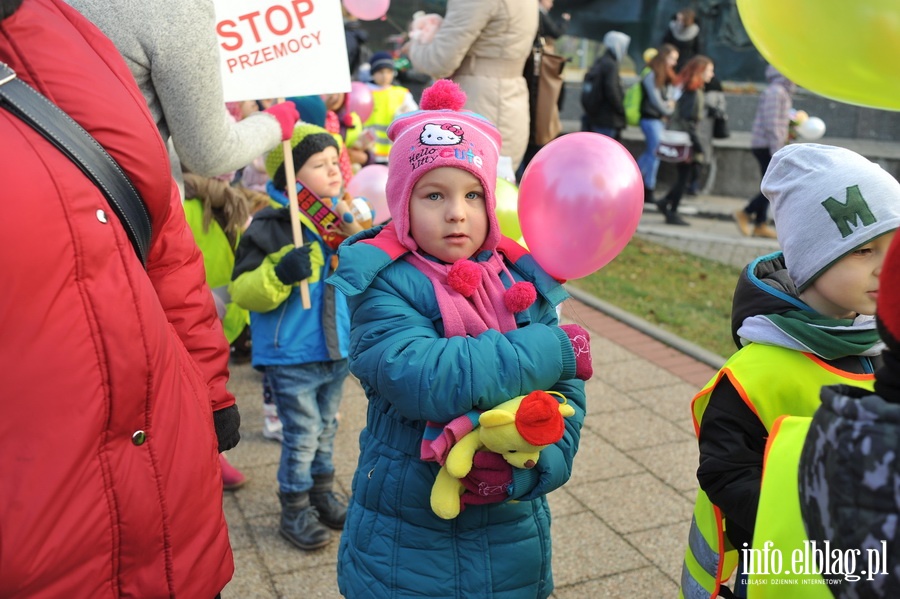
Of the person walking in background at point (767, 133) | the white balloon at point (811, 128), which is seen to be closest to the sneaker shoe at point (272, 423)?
the person walking in background at point (767, 133)

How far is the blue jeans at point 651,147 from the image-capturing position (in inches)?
432

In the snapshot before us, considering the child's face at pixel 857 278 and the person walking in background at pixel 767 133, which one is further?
the person walking in background at pixel 767 133

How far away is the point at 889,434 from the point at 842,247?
1.01m

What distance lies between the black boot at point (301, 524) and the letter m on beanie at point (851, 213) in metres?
2.24

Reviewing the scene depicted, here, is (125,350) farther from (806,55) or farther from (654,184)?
(654,184)

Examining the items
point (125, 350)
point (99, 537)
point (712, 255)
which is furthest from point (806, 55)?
point (712, 255)

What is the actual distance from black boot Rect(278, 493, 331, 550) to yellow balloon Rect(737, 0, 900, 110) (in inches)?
94.1

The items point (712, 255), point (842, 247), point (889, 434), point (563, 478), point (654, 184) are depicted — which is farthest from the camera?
point (654, 184)

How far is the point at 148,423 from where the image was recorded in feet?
5.23

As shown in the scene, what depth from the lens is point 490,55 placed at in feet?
16.5

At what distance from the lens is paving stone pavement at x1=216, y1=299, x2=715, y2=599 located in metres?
3.23

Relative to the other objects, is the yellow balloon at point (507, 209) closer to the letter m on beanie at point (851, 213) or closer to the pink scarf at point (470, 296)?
the pink scarf at point (470, 296)

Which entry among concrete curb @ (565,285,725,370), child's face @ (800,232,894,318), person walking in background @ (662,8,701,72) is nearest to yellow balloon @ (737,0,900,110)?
child's face @ (800,232,894,318)

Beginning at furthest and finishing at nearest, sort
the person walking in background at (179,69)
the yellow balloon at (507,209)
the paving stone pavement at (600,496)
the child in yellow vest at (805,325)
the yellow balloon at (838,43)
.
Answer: the paving stone pavement at (600,496), the yellow balloon at (507,209), the person walking in background at (179,69), the child in yellow vest at (805,325), the yellow balloon at (838,43)
